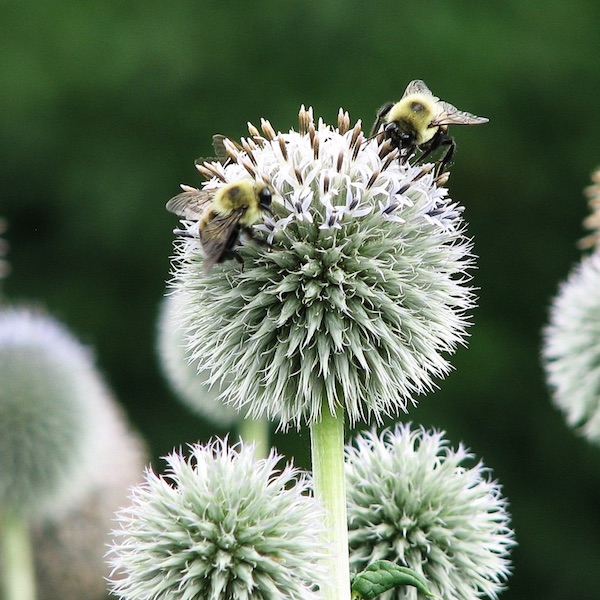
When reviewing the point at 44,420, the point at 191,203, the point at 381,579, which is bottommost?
the point at 381,579

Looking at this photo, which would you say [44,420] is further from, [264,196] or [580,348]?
[264,196]

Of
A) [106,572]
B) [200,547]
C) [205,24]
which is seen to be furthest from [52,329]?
[205,24]

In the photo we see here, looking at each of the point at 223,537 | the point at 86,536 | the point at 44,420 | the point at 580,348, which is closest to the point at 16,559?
the point at 44,420

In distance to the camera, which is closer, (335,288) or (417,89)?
(335,288)

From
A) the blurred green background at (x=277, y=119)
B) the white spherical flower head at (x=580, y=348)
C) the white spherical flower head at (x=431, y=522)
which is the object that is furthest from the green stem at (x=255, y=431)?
the blurred green background at (x=277, y=119)

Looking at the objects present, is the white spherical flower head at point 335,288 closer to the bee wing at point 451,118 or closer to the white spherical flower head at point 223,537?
the white spherical flower head at point 223,537

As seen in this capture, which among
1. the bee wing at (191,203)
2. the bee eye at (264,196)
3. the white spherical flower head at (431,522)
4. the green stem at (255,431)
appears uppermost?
the green stem at (255,431)
